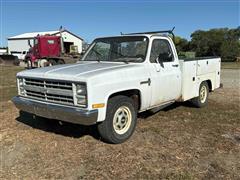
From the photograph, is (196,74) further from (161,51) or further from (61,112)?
(61,112)

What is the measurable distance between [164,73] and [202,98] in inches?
97.4

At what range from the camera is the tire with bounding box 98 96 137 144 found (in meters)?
5.11

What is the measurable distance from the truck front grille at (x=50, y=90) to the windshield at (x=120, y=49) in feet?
5.13

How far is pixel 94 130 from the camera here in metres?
6.16

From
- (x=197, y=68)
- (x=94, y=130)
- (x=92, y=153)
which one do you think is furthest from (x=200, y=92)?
(x=92, y=153)

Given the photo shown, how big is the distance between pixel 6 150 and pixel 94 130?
168cm

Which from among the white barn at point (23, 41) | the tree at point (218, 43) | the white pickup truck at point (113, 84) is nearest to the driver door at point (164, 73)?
the white pickup truck at point (113, 84)

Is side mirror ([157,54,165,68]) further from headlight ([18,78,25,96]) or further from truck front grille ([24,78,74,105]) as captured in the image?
headlight ([18,78,25,96])

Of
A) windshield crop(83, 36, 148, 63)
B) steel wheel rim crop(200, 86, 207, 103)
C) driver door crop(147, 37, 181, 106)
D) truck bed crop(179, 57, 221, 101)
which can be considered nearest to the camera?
driver door crop(147, 37, 181, 106)

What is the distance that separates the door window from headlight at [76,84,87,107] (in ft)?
6.19

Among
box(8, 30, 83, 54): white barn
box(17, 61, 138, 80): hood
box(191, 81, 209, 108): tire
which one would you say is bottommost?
box(191, 81, 209, 108): tire

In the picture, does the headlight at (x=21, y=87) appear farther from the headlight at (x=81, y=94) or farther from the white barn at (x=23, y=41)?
the white barn at (x=23, y=41)

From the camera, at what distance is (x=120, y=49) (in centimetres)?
653

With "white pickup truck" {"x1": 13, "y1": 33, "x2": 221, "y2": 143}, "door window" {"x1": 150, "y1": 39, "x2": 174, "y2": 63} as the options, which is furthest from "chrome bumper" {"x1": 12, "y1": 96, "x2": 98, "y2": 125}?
"door window" {"x1": 150, "y1": 39, "x2": 174, "y2": 63}
